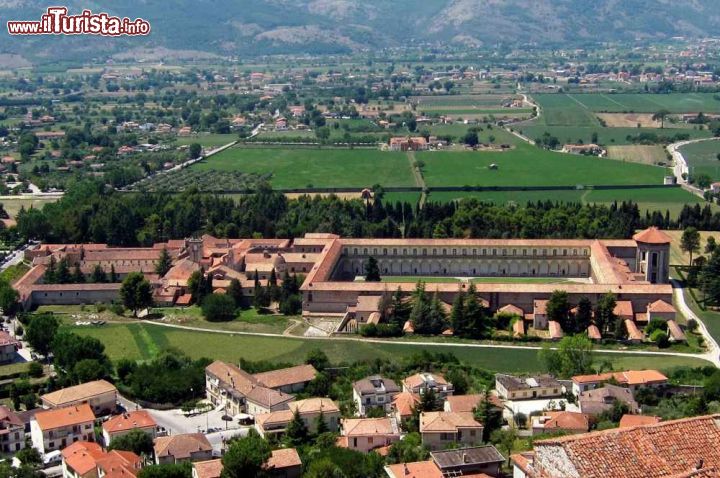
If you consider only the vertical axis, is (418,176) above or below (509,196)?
above

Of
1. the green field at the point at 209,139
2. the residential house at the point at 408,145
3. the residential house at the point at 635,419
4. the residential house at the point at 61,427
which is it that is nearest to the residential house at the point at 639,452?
the residential house at the point at 635,419

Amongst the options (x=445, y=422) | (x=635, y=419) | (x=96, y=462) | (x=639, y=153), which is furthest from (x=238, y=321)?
(x=639, y=153)

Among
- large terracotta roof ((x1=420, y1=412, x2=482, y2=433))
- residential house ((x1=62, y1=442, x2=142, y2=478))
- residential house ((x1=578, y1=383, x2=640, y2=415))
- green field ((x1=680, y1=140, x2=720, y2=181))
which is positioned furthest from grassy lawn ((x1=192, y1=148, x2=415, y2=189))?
residential house ((x1=62, y1=442, x2=142, y2=478))

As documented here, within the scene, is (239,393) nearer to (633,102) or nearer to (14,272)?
(14,272)

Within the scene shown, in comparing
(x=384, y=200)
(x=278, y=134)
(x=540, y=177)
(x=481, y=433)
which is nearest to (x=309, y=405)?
(x=481, y=433)

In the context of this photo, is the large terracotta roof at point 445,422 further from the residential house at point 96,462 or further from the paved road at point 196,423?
the residential house at point 96,462

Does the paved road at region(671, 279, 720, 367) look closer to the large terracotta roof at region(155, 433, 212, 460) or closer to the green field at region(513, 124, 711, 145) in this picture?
the large terracotta roof at region(155, 433, 212, 460)

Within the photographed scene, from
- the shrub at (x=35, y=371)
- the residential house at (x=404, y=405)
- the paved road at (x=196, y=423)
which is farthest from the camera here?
→ the shrub at (x=35, y=371)
